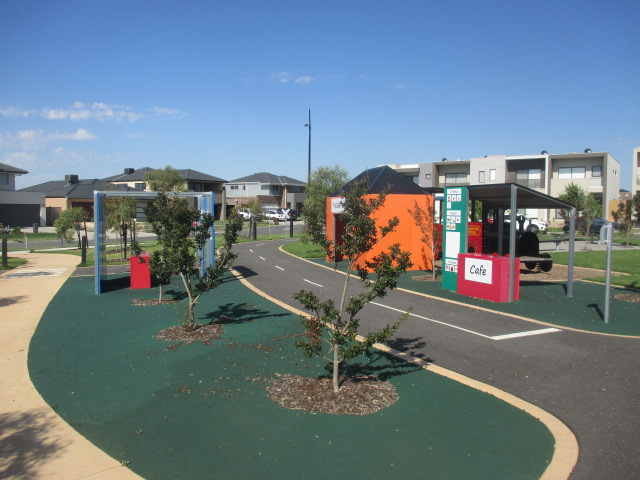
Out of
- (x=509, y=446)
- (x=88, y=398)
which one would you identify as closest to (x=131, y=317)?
(x=88, y=398)

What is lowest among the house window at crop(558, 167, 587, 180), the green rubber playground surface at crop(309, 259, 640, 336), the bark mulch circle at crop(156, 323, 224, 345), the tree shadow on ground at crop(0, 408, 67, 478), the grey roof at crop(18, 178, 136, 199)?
the tree shadow on ground at crop(0, 408, 67, 478)

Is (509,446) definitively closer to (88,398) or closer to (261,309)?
(88,398)

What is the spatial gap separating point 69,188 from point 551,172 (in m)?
57.2

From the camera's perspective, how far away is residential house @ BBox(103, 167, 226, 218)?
64.3 metres

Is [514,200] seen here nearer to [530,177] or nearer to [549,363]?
[549,363]

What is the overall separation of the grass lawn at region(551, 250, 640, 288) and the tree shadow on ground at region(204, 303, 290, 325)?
39.6ft

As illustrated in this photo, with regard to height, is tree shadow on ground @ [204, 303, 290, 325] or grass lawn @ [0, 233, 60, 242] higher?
grass lawn @ [0, 233, 60, 242]

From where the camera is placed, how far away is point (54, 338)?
1038 cm

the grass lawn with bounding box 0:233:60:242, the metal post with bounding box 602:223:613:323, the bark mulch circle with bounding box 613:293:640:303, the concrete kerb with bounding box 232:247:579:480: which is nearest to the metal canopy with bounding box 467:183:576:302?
the bark mulch circle with bounding box 613:293:640:303

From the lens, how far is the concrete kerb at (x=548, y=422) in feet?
17.2

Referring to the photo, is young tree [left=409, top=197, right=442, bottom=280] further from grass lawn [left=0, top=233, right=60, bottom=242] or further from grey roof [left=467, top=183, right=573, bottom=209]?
grass lawn [left=0, top=233, right=60, bottom=242]

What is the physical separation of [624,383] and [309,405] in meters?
4.88

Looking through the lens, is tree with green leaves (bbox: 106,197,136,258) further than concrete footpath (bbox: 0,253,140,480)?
Yes

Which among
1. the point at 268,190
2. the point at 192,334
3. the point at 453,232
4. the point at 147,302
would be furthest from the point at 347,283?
the point at 268,190
